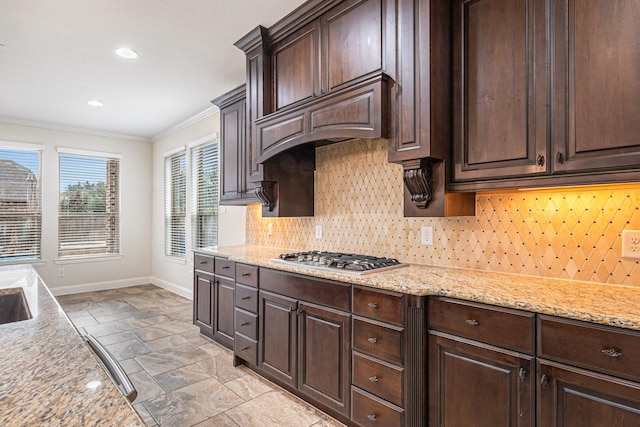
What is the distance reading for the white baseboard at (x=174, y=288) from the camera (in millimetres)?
5641

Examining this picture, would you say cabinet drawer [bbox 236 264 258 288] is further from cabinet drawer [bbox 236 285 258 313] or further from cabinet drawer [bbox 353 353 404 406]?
cabinet drawer [bbox 353 353 404 406]

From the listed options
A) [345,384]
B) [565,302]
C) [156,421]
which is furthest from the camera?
[156,421]

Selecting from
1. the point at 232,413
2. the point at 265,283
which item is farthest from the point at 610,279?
the point at 232,413

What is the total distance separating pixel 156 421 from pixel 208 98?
145 inches

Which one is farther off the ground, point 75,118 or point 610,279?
point 75,118

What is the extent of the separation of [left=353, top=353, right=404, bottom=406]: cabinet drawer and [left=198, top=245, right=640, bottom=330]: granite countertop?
445 mm

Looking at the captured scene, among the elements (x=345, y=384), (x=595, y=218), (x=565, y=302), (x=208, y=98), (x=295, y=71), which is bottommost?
(x=345, y=384)

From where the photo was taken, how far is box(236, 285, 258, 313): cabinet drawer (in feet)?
A: 9.53

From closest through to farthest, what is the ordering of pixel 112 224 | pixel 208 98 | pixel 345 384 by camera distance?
1. pixel 345 384
2. pixel 208 98
3. pixel 112 224

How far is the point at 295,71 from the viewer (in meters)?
2.85

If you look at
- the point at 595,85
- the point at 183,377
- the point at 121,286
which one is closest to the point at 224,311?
the point at 183,377

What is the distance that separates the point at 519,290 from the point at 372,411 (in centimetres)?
106

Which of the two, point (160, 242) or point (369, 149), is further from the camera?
point (160, 242)

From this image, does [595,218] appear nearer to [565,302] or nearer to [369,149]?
[565,302]
